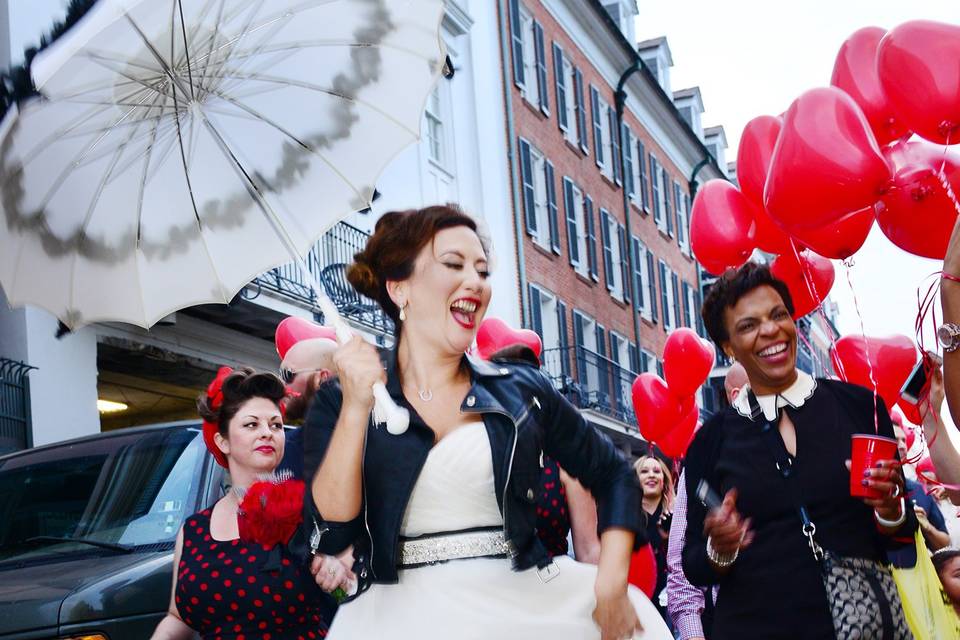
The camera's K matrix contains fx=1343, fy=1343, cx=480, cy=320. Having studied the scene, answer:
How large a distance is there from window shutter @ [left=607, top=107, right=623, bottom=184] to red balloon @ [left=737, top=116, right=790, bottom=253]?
93.5 ft

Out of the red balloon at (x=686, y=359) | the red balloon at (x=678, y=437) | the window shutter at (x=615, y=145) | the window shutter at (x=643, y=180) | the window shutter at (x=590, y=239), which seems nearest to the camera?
the red balloon at (x=686, y=359)

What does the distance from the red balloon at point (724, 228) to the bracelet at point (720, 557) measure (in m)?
2.22

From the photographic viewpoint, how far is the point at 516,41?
A: 2752 cm

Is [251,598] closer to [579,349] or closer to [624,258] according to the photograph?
[579,349]

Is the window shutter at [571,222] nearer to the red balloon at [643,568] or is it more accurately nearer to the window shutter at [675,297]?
the window shutter at [675,297]

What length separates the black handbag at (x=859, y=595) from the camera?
4191mm

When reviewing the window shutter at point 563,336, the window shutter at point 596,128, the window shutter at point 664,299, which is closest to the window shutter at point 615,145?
the window shutter at point 596,128

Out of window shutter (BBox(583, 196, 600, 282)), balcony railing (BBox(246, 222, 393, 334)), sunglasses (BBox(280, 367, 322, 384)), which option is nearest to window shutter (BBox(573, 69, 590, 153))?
window shutter (BBox(583, 196, 600, 282))

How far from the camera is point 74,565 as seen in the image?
560 cm

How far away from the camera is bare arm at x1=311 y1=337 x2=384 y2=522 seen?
3066mm

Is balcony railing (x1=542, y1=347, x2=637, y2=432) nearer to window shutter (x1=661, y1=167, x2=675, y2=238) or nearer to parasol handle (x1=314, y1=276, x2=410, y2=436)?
window shutter (x1=661, y1=167, x2=675, y2=238)

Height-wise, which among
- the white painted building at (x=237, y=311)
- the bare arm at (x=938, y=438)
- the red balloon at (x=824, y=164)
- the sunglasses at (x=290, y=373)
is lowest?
the bare arm at (x=938, y=438)

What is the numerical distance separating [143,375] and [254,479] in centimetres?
1161

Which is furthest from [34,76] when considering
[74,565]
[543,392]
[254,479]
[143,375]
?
[143,375]
